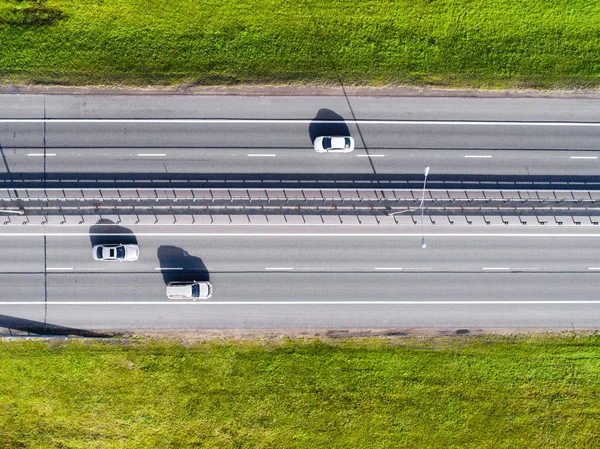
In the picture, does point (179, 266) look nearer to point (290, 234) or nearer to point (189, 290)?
point (189, 290)

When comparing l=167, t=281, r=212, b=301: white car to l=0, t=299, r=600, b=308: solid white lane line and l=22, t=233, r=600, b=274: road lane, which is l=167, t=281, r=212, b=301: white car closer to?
l=0, t=299, r=600, b=308: solid white lane line

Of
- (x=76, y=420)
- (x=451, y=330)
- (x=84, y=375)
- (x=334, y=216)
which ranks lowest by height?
(x=76, y=420)

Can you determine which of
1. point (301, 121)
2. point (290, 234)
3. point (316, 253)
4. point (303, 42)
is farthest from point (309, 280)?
point (303, 42)

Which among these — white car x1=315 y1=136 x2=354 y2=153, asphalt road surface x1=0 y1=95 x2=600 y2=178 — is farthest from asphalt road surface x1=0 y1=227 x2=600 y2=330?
white car x1=315 y1=136 x2=354 y2=153

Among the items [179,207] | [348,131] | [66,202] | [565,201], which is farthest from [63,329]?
[565,201]

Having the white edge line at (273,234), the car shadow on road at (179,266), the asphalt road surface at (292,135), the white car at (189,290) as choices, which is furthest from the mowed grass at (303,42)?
the white car at (189,290)

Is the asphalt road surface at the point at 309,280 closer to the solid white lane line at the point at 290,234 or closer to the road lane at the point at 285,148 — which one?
the solid white lane line at the point at 290,234

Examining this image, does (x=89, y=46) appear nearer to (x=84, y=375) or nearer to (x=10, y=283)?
(x=10, y=283)
